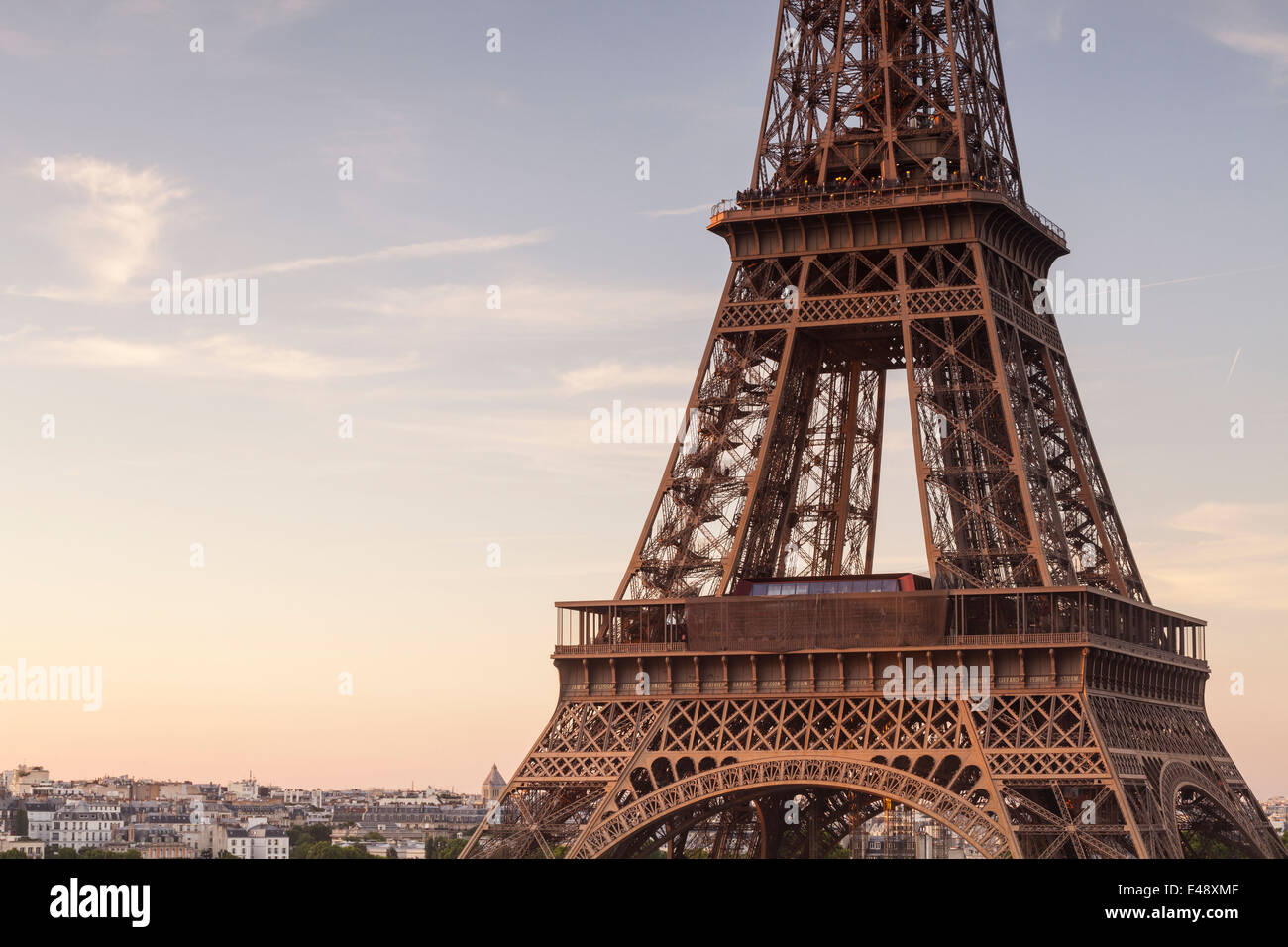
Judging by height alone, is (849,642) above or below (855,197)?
below

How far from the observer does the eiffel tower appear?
67250mm

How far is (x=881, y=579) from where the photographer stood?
70.9 metres

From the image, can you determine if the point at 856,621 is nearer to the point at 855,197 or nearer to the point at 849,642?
the point at 849,642

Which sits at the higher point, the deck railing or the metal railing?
the metal railing

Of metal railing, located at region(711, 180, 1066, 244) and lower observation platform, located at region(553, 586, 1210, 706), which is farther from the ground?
metal railing, located at region(711, 180, 1066, 244)

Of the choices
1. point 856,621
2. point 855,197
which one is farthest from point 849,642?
point 855,197

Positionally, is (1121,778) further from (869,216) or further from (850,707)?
(869,216)

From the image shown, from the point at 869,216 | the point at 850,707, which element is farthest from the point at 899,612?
the point at 869,216

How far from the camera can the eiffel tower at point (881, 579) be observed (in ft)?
221

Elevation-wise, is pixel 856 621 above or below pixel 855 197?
below

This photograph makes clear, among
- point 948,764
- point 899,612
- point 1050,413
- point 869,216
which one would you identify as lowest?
point 948,764
